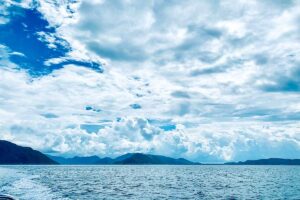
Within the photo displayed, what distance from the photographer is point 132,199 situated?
6188 cm

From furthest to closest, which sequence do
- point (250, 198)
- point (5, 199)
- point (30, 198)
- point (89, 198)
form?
point (250, 198) < point (89, 198) < point (30, 198) < point (5, 199)

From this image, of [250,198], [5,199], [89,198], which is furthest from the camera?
[250,198]

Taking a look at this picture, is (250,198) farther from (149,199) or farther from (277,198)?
(149,199)

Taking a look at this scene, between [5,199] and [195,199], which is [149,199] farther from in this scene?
[5,199]

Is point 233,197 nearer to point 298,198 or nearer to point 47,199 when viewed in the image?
point 298,198

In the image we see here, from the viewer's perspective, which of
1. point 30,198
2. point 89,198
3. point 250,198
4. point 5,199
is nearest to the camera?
point 5,199

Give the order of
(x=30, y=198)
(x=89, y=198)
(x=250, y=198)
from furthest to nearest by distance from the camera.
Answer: (x=250, y=198) < (x=89, y=198) < (x=30, y=198)

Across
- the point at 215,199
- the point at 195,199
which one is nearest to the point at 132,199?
the point at 195,199

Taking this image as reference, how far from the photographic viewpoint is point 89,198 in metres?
60.2

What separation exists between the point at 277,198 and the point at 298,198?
14.6ft

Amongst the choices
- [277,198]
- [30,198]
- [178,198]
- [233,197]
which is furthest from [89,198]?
[277,198]

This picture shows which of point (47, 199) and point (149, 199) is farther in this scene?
point (149, 199)

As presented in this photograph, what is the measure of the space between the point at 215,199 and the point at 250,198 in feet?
26.9

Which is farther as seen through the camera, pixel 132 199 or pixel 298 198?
pixel 298 198
